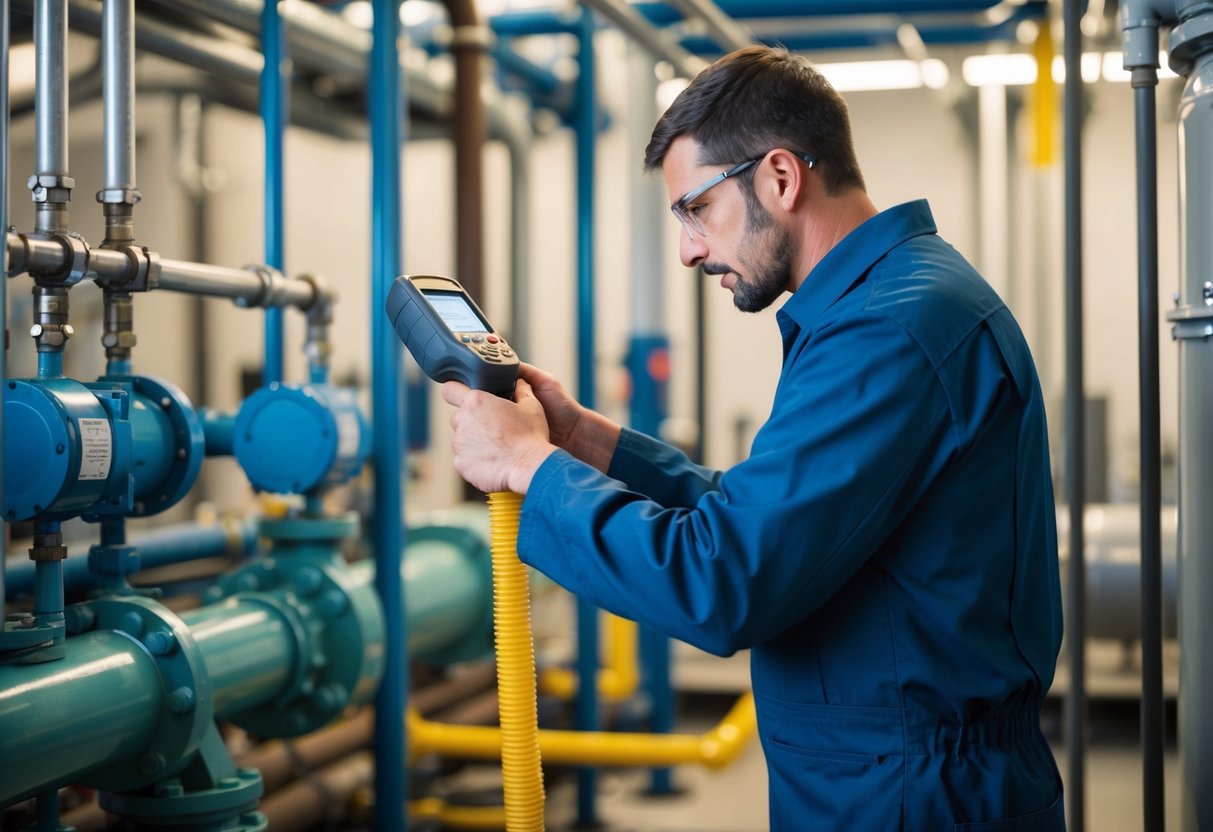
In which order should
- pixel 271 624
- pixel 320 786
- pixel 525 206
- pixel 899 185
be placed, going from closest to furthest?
pixel 271 624
pixel 320 786
pixel 525 206
pixel 899 185

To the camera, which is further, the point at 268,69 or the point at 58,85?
the point at 268,69

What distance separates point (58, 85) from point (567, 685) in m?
2.21

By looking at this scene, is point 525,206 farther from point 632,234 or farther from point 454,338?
point 454,338

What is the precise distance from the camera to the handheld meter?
1.15 m

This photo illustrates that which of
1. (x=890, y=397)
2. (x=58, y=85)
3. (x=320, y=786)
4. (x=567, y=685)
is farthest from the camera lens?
(x=567, y=685)

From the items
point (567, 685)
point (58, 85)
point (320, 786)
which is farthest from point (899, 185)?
point (58, 85)

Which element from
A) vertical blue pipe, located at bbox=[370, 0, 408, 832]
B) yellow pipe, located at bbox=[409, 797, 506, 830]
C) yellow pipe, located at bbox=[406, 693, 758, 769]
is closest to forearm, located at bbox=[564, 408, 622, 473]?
vertical blue pipe, located at bbox=[370, 0, 408, 832]

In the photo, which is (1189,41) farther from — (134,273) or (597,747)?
(597,747)

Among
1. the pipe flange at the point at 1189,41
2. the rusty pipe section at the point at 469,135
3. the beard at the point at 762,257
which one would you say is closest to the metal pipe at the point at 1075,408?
the pipe flange at the point at 1189,41

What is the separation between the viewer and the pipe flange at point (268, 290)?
5.68 ft

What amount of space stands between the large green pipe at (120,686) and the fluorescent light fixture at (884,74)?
298 cm

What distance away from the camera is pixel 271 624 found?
1.67 m

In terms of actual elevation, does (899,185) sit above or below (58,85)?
above

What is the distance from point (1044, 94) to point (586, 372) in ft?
4.50
